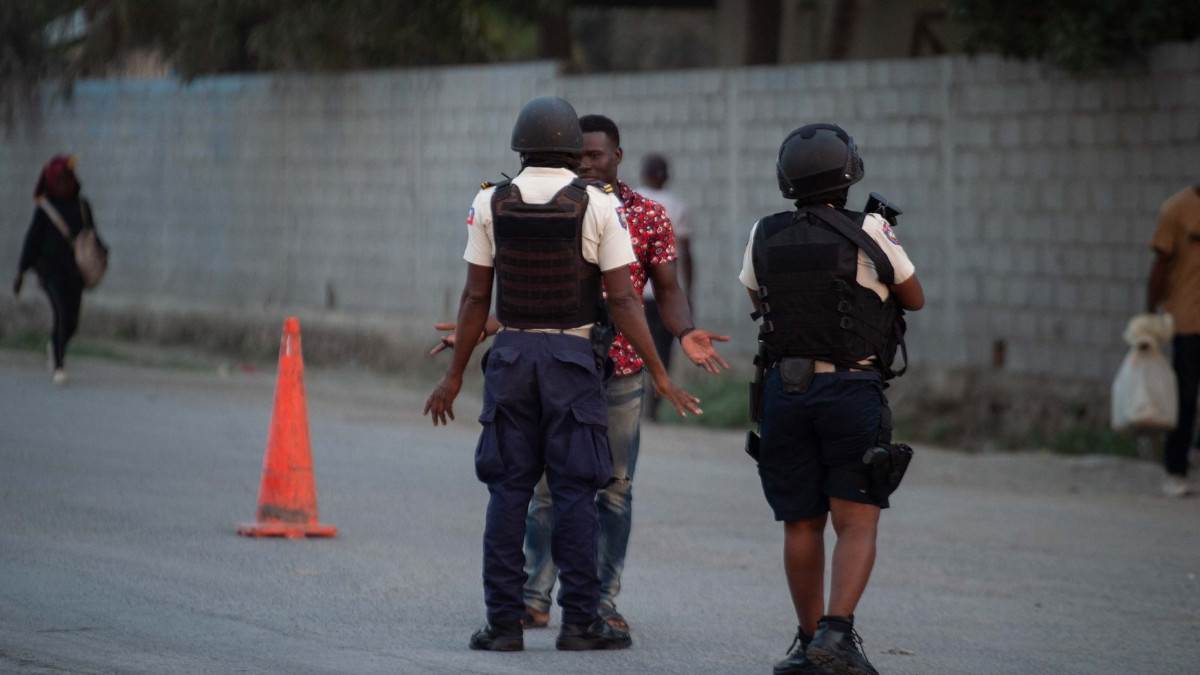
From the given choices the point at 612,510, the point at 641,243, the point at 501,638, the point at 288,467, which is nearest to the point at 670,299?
the point at 641,243

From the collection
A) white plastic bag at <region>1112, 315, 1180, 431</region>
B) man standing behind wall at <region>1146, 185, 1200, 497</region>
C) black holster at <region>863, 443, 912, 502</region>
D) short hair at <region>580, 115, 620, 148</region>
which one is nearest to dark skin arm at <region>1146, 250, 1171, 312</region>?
man standing behind wall at <region>1146, 185, 1200, 497</region>

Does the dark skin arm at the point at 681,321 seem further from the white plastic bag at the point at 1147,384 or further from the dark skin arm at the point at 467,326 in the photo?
the white plastic bag at the point at 1147,384

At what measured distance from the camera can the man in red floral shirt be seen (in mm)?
6801

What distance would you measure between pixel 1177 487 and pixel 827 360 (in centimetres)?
586

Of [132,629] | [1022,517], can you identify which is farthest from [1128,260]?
[132,629]

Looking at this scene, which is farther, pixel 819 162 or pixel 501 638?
pixel 501 638

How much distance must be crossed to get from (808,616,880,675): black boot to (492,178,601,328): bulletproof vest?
1348mm

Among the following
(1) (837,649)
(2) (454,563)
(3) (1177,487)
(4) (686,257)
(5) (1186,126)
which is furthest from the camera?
(4) (686,257)

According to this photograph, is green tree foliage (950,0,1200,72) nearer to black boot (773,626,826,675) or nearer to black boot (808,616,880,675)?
black boot (773,626,826,675)

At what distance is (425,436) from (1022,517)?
4663mm

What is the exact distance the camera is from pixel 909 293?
596cm

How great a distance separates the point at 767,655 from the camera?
21.9 ft

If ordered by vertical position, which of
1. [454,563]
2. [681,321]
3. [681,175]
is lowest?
[454,563]

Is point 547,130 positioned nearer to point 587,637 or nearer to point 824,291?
point 824,291
